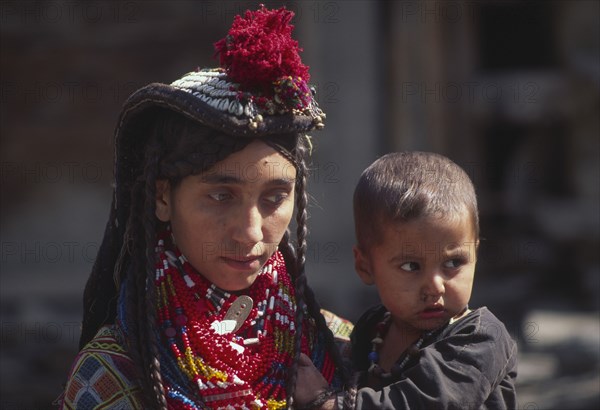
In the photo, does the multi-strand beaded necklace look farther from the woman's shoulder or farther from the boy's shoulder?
the boy's shoulder

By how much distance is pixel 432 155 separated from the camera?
3.11 metres

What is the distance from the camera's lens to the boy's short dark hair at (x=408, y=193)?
291 cm

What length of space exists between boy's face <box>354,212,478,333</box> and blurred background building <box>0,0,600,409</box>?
180 inches

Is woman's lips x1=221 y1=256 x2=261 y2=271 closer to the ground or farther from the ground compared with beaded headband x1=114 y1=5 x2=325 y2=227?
closer to the ground

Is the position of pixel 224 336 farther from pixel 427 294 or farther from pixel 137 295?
pixel 427 294

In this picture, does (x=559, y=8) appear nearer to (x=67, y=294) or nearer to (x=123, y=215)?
(x=67, y=294)

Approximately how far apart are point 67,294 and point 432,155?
5672 millimetres

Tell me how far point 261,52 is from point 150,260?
0.69 m

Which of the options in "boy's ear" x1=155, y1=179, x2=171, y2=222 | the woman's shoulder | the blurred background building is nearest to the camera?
the woman's shoulder

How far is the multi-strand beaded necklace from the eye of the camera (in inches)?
112

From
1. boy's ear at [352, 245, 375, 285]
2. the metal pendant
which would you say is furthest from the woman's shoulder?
boy's ear at [352, 245, 375, 285]

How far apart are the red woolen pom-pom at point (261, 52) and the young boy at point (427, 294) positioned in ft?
1.40

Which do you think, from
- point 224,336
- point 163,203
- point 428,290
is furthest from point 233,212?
point 428,290

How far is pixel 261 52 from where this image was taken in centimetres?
288
